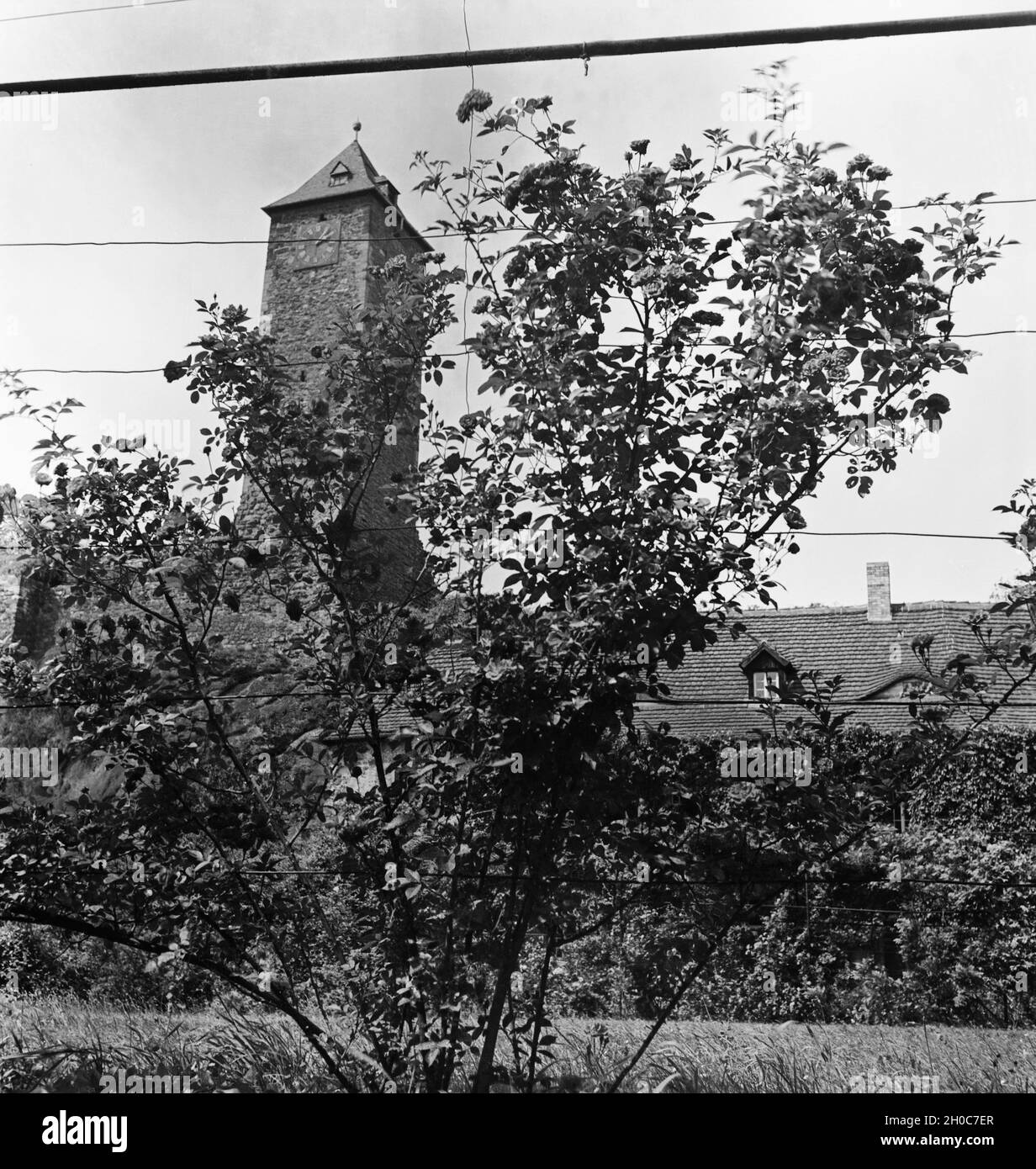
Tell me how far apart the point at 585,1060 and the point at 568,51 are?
129 inches

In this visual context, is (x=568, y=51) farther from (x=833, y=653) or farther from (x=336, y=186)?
(x=336, y=186)

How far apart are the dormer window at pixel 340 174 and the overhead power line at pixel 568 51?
17.8 meters

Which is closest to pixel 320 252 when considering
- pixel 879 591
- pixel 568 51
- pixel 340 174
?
pixel 340 174

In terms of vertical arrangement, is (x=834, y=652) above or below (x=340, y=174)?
below

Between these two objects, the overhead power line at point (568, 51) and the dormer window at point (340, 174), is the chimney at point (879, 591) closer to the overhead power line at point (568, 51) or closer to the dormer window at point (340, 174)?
the overhead power line at point (568, 51)

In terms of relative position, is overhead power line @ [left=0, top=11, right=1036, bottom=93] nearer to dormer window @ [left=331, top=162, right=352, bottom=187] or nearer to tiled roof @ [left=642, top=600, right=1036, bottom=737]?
tiled roof @ [left=642, top=600, right=1036, bottom=737]

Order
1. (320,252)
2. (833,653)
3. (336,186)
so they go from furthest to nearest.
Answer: (336,186), (320,252), (833,653)

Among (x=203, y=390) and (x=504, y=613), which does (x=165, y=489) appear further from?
(x=504, y=613)

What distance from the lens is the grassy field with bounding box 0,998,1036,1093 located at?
3424mm

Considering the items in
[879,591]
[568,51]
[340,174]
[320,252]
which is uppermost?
[340,174]

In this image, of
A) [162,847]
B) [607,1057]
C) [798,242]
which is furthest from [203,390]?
[607,1057]

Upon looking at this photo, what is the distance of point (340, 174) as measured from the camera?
2116 centimetres

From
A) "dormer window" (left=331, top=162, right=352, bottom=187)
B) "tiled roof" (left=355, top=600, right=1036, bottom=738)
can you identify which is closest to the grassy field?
"tiled roof" (left=355, top=600, right=1036, bottom=738)

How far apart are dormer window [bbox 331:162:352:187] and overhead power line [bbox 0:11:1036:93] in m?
17.8
